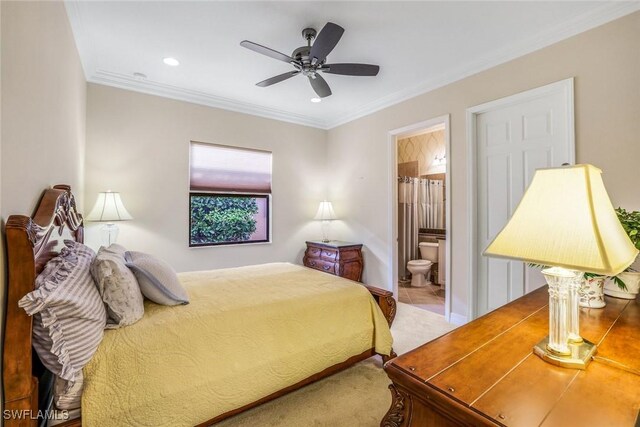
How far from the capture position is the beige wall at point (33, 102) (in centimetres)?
115

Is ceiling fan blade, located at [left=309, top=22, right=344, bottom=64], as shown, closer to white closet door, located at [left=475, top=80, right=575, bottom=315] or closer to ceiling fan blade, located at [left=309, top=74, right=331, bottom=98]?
ceiling fan blade, located at [left=309, top=74, right=331, bottom=98]

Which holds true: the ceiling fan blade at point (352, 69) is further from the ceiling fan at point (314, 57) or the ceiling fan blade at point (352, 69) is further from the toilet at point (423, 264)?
the toilet at point (423, 264)

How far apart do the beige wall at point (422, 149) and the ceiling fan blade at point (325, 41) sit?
3750mm

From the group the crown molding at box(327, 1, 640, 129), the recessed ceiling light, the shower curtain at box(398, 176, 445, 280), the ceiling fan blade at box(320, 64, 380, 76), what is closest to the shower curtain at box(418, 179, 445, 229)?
the shower curtain at box(398, 176, 445, 280)

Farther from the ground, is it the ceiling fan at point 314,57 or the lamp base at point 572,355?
the ceiling fan at point 314,57

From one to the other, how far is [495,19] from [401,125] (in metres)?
1.53

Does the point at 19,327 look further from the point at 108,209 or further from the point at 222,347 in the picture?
the point at 108,209

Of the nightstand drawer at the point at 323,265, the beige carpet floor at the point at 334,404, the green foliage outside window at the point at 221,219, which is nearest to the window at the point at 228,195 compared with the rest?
the green foliage outside window at the point at 221,219

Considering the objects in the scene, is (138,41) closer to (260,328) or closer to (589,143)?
(260,328)

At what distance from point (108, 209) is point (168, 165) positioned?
2.96 ft

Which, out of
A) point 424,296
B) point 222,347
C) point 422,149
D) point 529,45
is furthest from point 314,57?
point 422,149

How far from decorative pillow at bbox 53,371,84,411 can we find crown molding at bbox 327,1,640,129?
3.81m

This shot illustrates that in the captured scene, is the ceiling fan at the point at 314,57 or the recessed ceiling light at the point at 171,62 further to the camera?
the recessed ceiling light at the point at 171,62

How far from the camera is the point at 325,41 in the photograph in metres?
2.14
